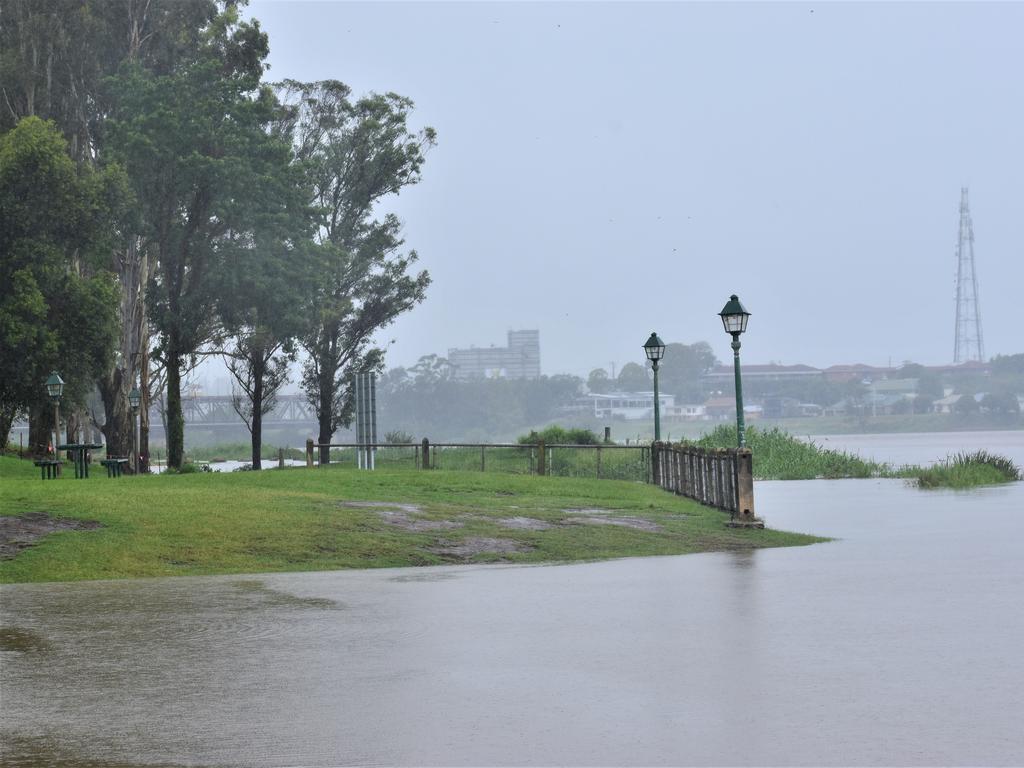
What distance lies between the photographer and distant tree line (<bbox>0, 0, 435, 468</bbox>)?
46.5 metres

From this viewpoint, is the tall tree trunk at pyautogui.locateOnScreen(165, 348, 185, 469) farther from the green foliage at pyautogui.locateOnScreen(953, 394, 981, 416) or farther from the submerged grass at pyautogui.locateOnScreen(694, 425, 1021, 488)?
the green foliage at pyautogui.locateOnScreen(953, 394, 981, 416)

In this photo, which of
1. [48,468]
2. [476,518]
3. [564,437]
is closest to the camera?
[476,518]

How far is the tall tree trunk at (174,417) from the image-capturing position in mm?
51156

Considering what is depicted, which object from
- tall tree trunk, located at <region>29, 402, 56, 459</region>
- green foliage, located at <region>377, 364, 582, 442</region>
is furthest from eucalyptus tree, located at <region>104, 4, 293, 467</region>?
green foliage, located at <region>377, 364, 582, 442</region>

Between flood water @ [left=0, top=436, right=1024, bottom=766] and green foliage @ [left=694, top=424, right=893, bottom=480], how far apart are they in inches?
1342

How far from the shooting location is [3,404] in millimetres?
49312

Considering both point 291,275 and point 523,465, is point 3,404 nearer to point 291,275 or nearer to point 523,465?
point 291,275

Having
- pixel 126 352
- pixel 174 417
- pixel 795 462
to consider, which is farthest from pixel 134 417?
pixel 795 462

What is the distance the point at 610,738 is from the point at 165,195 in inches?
1871

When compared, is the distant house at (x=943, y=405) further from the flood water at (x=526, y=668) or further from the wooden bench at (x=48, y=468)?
the flood water at (x=526, y=668)

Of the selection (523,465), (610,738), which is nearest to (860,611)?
(610,738)

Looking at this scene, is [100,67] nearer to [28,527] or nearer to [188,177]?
[188,177]

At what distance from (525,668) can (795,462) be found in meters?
43.3

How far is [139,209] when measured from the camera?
50500 millimetres
